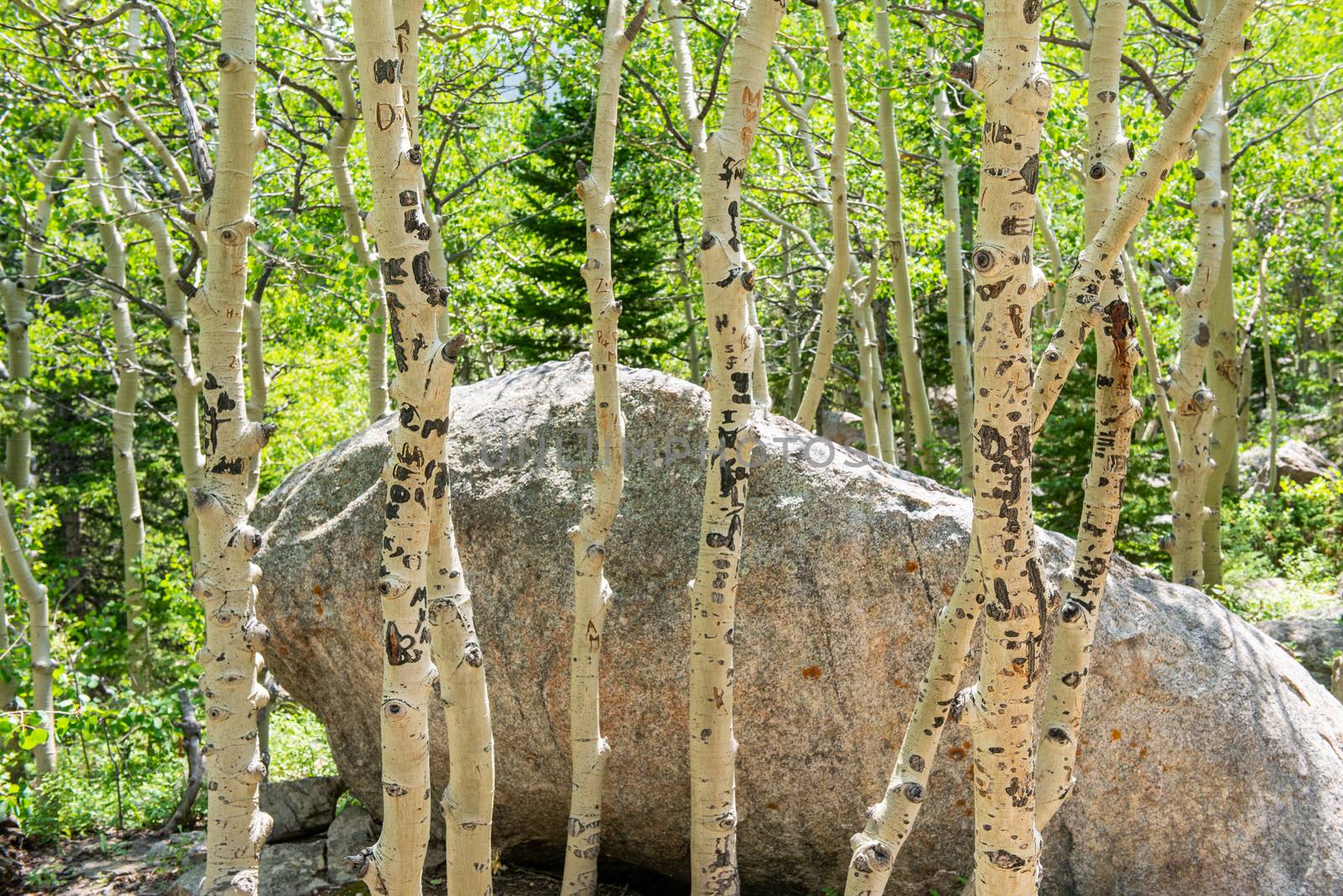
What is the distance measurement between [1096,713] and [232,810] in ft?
11.6

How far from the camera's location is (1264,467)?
1717cm

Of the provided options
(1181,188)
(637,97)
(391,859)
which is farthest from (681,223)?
(391,859)

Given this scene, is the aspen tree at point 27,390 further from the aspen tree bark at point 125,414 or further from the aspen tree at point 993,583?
the aspen tree at point 993,583

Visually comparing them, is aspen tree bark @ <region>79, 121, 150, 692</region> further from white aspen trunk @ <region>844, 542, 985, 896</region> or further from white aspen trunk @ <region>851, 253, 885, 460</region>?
white aspen trunk @ <region>844, 542, 985, 896</region>

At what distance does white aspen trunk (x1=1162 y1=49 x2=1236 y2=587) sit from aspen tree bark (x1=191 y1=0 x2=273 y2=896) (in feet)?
15.0

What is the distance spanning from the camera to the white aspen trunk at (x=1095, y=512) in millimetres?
3066

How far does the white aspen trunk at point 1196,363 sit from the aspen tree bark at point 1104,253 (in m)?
2.77

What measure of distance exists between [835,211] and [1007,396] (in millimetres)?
5082

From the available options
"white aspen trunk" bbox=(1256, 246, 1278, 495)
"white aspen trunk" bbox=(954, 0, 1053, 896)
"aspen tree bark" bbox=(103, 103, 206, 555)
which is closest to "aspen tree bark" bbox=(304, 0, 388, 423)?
"aspen tree bark" bbox=(103, 103, 206, 555)

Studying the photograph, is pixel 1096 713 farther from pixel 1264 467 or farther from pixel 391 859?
pixel 1264 467

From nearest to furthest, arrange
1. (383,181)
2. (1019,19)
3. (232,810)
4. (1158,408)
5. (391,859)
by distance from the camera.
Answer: (1019,19) → (383,181) → (391,859) → (232,810) → (1158,408)

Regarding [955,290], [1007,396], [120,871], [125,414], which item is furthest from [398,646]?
[955,290]

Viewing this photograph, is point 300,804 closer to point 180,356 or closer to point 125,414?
point 180,356

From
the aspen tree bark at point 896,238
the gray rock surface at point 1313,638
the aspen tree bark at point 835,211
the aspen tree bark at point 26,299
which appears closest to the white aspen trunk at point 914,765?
the aspen tree bark at point 835,211
